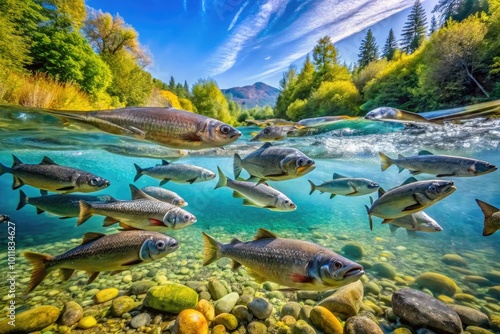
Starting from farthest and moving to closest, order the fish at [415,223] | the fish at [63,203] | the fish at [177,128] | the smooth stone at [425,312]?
1. the fish at [415,223]
2. the fish at [63,203]
3. the smooth stone at [425,312]
4. the fish at [177,128]

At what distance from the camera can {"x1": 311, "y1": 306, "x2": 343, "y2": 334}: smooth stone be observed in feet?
11.7

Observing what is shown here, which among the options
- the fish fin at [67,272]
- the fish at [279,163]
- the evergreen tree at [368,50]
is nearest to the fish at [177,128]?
the fish at [279,163]

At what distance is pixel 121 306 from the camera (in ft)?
13.2

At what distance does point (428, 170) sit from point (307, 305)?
141 inches

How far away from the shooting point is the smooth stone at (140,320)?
3.64 m

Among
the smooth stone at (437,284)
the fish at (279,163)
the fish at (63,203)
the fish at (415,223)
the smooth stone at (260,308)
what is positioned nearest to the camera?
the fish at (279,163)

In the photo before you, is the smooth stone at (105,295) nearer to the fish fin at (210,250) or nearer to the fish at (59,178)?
the fish at (59,178)

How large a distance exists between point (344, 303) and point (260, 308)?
1.68 m

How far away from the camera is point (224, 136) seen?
199 cm

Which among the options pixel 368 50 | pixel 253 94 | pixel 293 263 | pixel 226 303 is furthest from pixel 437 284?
pixel 253 94

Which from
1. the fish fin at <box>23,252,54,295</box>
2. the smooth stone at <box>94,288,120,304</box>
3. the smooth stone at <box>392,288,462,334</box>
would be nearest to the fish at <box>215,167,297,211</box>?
the smooth stone at <box>392,288,462,334</box>

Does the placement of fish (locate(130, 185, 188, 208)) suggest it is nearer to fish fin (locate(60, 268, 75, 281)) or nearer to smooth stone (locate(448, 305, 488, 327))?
fish fin (locate(60, 268, 75, 281))

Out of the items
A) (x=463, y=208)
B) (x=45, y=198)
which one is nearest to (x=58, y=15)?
(x=45, y=198)

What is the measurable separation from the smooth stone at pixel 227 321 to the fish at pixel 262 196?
2092mm
